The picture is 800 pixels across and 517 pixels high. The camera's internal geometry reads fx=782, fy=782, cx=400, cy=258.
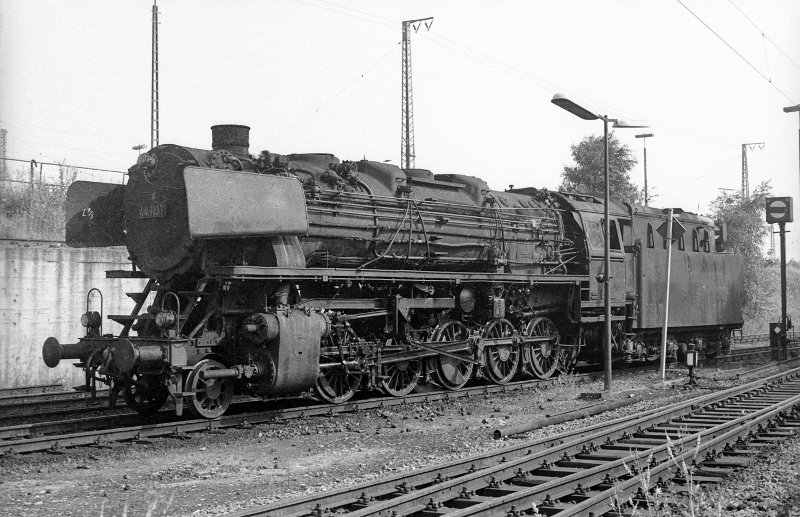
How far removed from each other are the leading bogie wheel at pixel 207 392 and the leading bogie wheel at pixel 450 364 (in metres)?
4.46

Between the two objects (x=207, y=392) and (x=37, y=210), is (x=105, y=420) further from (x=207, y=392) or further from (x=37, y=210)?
(x=37, y=210)

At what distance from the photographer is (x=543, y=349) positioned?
56.1 ft

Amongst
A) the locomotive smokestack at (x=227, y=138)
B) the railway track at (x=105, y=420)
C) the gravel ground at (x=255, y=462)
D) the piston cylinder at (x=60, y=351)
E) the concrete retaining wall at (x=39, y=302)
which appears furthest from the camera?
the concrete retaining wall at (x=39, y=302)

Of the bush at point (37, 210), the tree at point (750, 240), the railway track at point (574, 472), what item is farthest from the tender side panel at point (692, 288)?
the tree at point (750, 240)

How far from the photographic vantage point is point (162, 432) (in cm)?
1018

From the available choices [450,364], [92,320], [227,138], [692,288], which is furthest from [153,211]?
[692,288]

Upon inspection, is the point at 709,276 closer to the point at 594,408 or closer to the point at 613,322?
the point at 613,322

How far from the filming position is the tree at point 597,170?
41.1m

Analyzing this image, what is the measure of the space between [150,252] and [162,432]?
9.21 ft

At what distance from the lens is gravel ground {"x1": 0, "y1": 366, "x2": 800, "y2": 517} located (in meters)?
→ 7.11

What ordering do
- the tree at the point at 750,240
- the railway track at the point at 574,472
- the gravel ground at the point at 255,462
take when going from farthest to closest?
the tree at the point at 750,240 → the gravel ground at the point at 255,462 → the railway track at the point at 574,472

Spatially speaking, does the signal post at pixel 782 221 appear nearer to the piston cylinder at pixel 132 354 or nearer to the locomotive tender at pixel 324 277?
the locomotive tender at pixel 324 277

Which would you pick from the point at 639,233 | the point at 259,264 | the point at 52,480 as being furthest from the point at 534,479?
the point at 639,233

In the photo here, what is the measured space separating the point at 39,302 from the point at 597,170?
1212 inches
